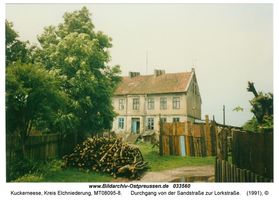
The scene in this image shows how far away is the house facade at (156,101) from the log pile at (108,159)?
19.5m

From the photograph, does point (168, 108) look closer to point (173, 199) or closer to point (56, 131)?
point (56, 131)

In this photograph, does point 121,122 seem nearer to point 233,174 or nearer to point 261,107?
point 261,107

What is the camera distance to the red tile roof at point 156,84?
34.0m

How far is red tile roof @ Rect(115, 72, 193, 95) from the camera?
111ft

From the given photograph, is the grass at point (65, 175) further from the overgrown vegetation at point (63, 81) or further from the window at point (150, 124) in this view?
the window at point (150, 124)

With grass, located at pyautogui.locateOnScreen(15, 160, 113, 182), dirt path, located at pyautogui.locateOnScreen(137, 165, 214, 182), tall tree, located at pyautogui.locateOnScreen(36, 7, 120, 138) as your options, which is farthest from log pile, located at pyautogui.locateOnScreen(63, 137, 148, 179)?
tall tree, located at pyautogui.locateOnScreen(36, 7, 120, 138)

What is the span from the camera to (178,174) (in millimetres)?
12836

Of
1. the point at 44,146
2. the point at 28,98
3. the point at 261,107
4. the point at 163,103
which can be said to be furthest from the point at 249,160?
the point at 163,103

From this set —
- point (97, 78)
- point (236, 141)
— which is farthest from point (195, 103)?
point (236, 141)

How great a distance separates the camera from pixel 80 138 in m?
16.5

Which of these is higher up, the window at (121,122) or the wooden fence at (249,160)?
the window at (121,122)

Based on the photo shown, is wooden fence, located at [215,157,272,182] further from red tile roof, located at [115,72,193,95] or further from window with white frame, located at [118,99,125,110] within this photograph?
window with white frame, located at [118,99,125,110]

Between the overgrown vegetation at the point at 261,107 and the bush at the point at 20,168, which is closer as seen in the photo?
the overgrown vegetation at the point at 261,107

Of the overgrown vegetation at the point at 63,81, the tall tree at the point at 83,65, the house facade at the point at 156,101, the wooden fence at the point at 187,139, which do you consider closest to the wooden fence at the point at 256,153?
the overgrown vegetation at the point at 63,81
